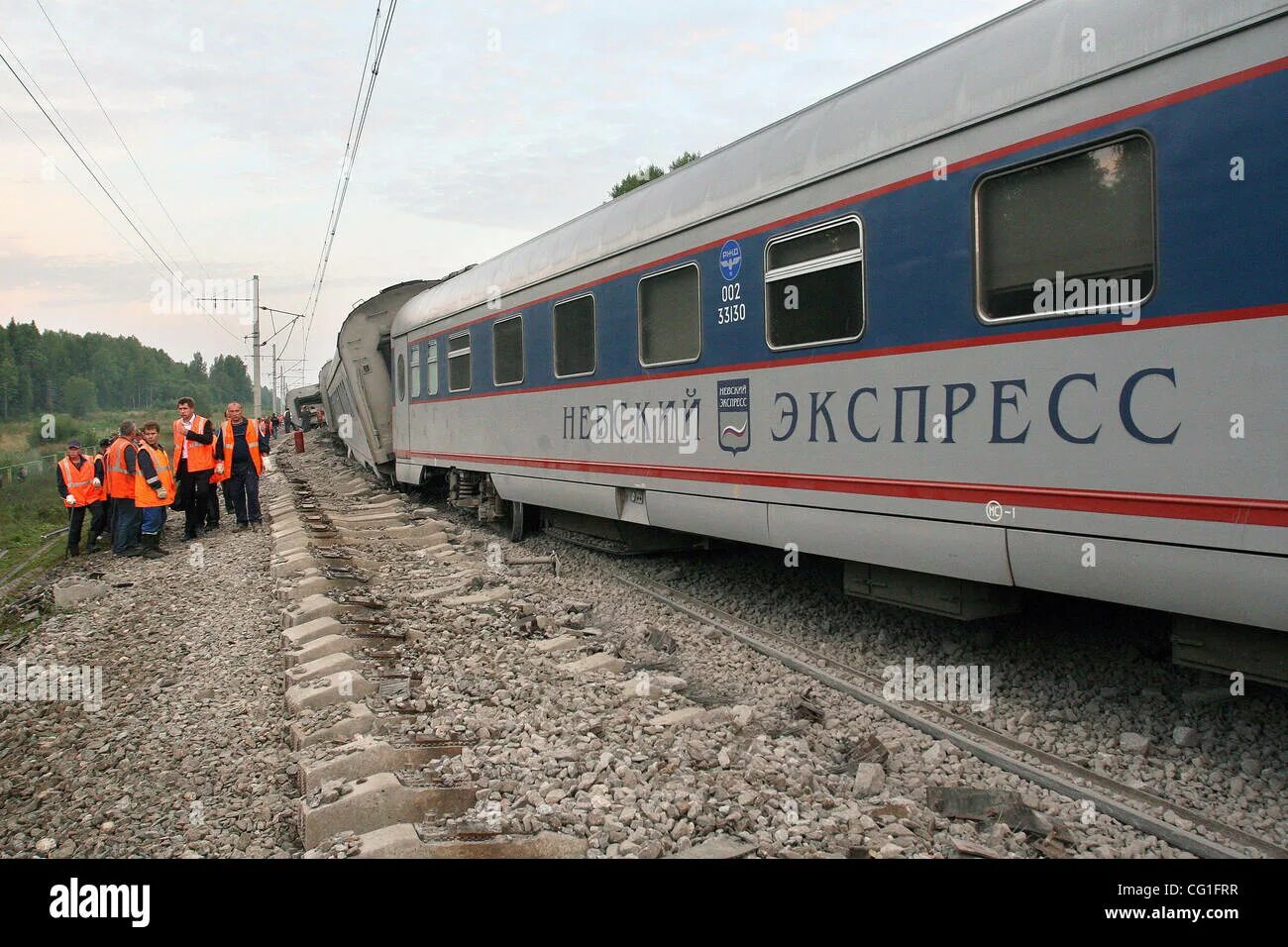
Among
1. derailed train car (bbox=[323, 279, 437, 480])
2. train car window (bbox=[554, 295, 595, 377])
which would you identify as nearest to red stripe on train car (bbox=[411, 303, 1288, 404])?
train car window (bbox=[554, 295, 595, 377])

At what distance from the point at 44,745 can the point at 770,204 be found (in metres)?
5.56

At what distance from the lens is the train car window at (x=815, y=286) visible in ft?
17.6

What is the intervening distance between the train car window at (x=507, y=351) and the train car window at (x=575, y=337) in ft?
3.50

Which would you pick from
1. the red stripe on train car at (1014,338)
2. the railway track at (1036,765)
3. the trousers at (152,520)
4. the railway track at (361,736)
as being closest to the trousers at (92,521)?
the trousers at (152,520)

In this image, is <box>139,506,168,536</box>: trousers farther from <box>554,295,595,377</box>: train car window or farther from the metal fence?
the metal fence

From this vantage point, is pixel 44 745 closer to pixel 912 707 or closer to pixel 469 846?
pixel 469 846

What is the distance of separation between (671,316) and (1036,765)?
4197 mm

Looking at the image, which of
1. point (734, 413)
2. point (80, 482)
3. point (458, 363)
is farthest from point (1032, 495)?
point (80, 482)

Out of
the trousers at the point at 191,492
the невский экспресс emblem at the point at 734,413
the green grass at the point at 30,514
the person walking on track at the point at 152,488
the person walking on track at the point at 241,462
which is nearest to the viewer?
the невский экспресс emblem at the point at 734,413

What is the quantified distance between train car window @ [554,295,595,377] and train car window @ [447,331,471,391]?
3.07 metres

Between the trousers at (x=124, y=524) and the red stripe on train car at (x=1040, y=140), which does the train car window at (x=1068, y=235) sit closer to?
the red stripe on train car at (x=1040, y=140)

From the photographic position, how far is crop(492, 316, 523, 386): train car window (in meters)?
10.1

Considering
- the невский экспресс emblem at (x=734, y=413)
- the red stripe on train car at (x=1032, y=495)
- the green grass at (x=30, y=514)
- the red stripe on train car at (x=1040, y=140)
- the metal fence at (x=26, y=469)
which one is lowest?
the green grass at (x=30, y=514)
